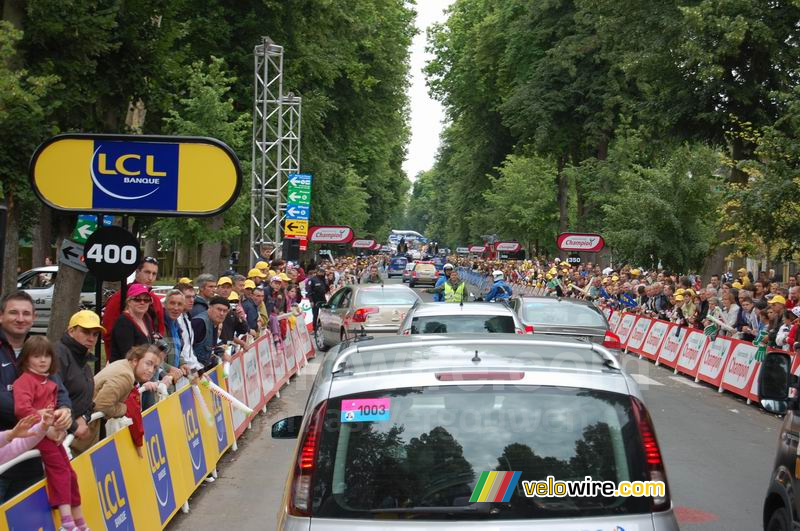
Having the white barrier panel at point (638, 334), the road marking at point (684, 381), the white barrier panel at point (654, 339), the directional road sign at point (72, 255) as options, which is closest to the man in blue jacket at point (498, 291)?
the road marking at point (684, 381)

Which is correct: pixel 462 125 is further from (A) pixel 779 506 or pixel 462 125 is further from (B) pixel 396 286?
(A) pixel 779 506

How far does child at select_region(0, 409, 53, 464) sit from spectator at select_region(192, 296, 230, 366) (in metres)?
6.21

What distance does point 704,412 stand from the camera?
1532 centimetres

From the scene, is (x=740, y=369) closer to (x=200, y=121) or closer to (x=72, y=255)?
(x=72, y=255)

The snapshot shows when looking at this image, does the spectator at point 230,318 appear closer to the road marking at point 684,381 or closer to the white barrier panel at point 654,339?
the road marking at point 684,381

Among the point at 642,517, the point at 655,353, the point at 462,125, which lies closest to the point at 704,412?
the point at 655,353

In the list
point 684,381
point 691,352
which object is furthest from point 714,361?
point 691,352

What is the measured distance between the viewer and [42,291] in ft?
91.6

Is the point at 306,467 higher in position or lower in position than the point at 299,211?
lower

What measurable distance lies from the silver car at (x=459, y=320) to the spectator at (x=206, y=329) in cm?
215

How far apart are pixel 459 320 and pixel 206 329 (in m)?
2.92

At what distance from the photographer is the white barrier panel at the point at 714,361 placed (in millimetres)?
18422

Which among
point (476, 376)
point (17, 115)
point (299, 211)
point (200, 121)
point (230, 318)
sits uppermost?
point (200, 121)

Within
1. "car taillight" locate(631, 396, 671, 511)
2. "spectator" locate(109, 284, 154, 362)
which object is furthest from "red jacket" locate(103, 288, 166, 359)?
"car taillight" locate(631, 396, 671, 511)
